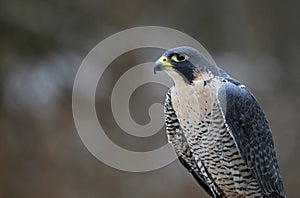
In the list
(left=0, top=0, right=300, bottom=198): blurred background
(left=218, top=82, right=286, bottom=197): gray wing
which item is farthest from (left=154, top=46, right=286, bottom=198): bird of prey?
(left=0, top=0, right=300, bottom=198): blurred background

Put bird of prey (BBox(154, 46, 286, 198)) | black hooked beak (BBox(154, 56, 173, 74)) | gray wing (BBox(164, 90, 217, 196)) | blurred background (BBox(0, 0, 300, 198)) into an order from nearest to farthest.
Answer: black hooked beak (BBox(154, 56, 173, 74)) < bird of prey (BBox(154, 46, 286, 198)) < gray wing (BBox(164, 90, 217, 196)) < blurred background (BBox(0, 0, 300, 198))

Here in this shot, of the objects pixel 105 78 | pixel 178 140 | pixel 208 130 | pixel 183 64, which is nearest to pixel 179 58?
pixel 183 64

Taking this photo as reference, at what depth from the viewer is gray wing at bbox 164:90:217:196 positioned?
3.17m

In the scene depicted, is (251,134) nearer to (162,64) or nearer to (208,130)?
(208,130)

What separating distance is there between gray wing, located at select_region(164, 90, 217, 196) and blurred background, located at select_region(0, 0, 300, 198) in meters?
3.44

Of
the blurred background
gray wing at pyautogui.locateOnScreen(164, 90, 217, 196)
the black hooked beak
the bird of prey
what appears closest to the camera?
the black hooked beak

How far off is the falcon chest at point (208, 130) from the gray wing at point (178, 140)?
0.19 feet

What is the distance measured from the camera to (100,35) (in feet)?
26.7

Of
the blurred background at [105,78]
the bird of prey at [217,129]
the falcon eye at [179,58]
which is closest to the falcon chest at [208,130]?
the bird of prey at [217,129]

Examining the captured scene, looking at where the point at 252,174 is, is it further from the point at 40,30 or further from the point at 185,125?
the point at 40,30

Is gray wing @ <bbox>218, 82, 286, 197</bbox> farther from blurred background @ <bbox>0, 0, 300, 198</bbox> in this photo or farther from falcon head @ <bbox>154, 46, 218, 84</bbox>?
blurred background @ <bbox>0, 0, 300, 198</bbox>

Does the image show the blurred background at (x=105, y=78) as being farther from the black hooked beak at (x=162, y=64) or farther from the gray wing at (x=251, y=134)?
the black hooked beak at (x=162, y=64)

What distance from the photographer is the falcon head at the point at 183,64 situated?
9.55ft

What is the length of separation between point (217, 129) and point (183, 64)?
1.28 feet
